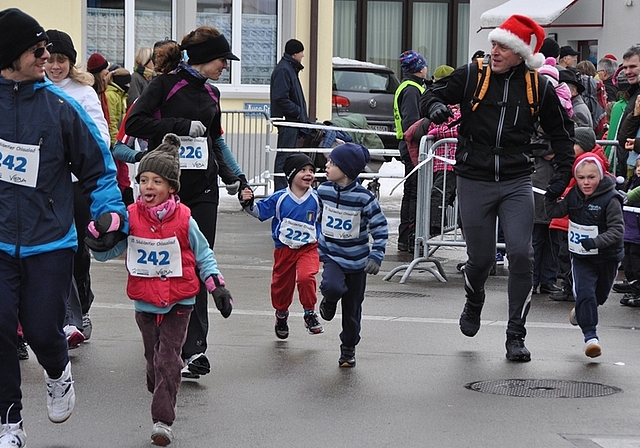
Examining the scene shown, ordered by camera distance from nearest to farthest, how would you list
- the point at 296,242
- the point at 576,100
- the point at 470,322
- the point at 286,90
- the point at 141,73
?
1. the point at 470,322
2. the point at 296,242
3. the point at 576,100
4. the point at 141,73
5. the point at 286,90

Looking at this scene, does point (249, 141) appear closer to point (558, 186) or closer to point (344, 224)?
point (558, 186)

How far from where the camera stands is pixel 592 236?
27.1 ft

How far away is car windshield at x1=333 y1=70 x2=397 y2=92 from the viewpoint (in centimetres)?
2489

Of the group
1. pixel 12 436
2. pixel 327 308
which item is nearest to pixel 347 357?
pixel 327 308

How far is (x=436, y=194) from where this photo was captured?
40.7ft

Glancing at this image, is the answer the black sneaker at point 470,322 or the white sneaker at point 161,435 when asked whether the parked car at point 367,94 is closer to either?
the black sneaker at point 470,322

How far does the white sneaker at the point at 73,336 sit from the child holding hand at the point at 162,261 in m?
1.94

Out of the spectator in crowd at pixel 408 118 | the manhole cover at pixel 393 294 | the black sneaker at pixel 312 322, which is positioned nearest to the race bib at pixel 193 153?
the black sneaker at pixel 312 322

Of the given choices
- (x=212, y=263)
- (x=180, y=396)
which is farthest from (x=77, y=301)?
(x=212, y=263)

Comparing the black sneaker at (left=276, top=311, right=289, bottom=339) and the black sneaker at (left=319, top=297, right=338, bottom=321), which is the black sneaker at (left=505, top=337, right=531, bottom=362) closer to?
the black sneaker at (left=319, top=297, right=338, bottom=321)

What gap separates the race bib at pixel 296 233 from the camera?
849cm

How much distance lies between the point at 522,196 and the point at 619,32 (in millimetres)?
21462

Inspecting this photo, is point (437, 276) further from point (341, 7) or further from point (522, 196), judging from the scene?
point (341, 7)

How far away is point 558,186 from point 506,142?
52 centimetres
